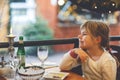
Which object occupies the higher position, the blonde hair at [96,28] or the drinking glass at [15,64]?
the blonde hair at [96,28]

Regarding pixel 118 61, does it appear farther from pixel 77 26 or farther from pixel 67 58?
pixel 77 26

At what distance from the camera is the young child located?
5.94ft

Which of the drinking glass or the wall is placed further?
the wall

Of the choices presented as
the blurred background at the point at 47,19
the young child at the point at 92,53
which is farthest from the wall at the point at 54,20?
the young child at the point at 92,53

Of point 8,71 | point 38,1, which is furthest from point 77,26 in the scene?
point 8,71

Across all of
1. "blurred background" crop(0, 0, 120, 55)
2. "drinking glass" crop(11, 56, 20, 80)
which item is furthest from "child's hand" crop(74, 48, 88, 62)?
"blurred background" crop(0, 0, 120, 55)

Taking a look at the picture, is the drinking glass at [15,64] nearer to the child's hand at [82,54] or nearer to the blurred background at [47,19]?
the child's hand at [82,54]

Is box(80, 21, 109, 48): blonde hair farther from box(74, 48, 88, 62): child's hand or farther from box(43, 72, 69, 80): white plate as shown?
box(43, 72, 69, 80): white plate

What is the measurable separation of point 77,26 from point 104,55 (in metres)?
6.98

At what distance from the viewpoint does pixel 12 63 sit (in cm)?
174

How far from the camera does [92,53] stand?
1878mm

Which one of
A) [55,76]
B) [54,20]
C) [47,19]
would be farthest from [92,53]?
[54,20]

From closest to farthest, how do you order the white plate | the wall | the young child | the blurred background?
the white plate → the young child → the blurred background → the wall

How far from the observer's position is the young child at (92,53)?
5.94 ft
